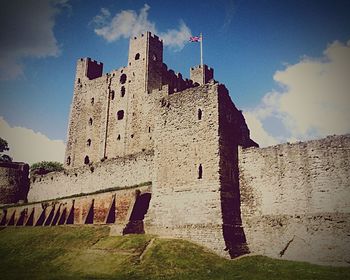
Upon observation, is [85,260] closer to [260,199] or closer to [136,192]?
[136,192]

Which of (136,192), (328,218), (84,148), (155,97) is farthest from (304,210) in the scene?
(84,148)

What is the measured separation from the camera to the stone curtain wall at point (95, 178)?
32.2m

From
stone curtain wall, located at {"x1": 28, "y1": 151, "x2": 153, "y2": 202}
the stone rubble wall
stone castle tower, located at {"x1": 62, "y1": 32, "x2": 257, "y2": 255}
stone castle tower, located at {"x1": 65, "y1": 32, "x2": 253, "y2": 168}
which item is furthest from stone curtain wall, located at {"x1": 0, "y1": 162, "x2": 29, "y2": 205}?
stone castle tower, located at {"x1": 62, "y1": 32, "x2": 257, "y2": 255}

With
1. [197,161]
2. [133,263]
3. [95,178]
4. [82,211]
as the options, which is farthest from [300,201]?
[95,178]

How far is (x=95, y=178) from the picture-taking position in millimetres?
36438

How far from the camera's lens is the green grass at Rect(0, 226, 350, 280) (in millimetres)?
17688

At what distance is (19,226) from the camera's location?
110 feet

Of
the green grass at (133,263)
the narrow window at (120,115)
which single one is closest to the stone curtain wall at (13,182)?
the narrow window at (120,115)

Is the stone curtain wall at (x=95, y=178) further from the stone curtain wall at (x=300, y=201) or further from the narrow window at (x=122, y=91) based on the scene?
the narrow window at (x=122, y=91)

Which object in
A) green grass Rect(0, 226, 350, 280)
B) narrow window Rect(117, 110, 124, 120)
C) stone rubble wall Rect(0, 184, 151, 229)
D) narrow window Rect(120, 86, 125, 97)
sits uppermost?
narrow window Rect(120, 86, 125, 97)

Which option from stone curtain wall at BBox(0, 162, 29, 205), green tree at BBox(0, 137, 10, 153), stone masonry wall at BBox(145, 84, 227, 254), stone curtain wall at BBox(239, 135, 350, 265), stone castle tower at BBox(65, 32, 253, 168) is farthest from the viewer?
green tree at BBox(0, 137, 10, 153)

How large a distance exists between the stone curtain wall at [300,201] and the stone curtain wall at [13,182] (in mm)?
35630

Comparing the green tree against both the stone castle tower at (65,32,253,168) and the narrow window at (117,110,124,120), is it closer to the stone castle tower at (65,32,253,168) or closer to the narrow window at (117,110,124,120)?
the stone castle tower at (65,32,253,168)

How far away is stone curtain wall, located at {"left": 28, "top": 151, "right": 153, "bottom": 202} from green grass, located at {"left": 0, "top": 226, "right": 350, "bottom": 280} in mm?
7960
